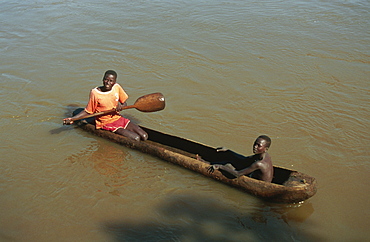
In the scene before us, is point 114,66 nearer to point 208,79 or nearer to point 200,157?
point 208,79

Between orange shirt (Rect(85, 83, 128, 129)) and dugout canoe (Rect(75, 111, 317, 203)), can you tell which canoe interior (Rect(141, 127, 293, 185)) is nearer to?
dugout canoe (Rect(75, 111, 317, 203))

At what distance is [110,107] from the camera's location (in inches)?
240

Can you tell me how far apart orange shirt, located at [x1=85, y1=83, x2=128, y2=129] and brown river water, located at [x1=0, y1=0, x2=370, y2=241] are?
18.7 inches

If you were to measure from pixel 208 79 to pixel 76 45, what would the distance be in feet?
13.1

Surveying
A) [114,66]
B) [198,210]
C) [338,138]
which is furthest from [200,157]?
[114,66]

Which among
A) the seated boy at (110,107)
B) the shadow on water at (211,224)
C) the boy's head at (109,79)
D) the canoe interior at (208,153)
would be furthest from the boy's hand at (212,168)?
the boy's head at (109,79)

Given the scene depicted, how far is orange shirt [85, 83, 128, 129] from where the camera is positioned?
234 inches

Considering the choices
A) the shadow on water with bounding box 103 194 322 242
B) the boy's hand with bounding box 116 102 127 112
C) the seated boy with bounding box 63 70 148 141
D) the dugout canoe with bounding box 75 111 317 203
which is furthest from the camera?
the boy's hand with bounding box 116 102 127 112

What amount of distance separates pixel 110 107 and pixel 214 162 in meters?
1.83

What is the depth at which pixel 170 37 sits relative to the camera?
10711mm

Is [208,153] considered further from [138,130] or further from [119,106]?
[119,106]

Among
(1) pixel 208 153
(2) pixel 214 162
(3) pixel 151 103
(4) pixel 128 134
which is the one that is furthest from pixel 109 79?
(2) pixel 214 162

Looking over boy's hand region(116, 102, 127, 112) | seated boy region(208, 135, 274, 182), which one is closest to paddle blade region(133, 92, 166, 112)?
boy's hand region(116, 102, 127, 112)

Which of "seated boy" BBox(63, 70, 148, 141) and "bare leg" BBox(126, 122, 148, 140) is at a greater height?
"seated boy" BBox(63, 70, 148, 141)
